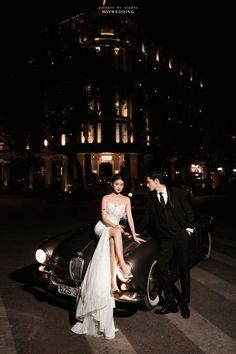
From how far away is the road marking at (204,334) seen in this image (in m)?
4.16

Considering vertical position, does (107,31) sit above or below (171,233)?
above

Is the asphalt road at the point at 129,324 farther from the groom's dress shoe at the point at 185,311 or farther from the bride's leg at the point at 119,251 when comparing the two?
the bride's leg at the point at 119,251

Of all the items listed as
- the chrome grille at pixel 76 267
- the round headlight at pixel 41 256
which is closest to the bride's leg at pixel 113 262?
the chrome grille at pixel 76 267

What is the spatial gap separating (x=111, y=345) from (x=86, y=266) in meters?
1.16

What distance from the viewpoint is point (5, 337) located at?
14.8ft

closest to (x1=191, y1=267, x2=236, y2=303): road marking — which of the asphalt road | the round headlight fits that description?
the asphalt road

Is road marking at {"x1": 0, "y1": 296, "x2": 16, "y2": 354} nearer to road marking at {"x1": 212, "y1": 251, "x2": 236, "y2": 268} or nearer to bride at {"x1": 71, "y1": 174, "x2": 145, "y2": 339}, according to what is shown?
bride at {"x1": 71, "y1": 174, "x2": 145, "y2": 339}

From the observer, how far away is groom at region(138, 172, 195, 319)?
511 centimetres

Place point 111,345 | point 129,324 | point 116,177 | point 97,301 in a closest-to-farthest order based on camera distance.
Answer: point 111,345 < point 97,301 < point 129,324 < point 116,177

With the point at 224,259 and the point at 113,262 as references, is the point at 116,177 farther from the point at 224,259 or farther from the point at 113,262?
the point at 224,259

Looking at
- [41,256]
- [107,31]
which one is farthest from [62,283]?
[107,31]

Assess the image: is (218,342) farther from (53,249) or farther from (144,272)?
(53,249)

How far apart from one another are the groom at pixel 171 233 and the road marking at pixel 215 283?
118cm

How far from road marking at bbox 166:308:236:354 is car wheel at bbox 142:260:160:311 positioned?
1.03ft
